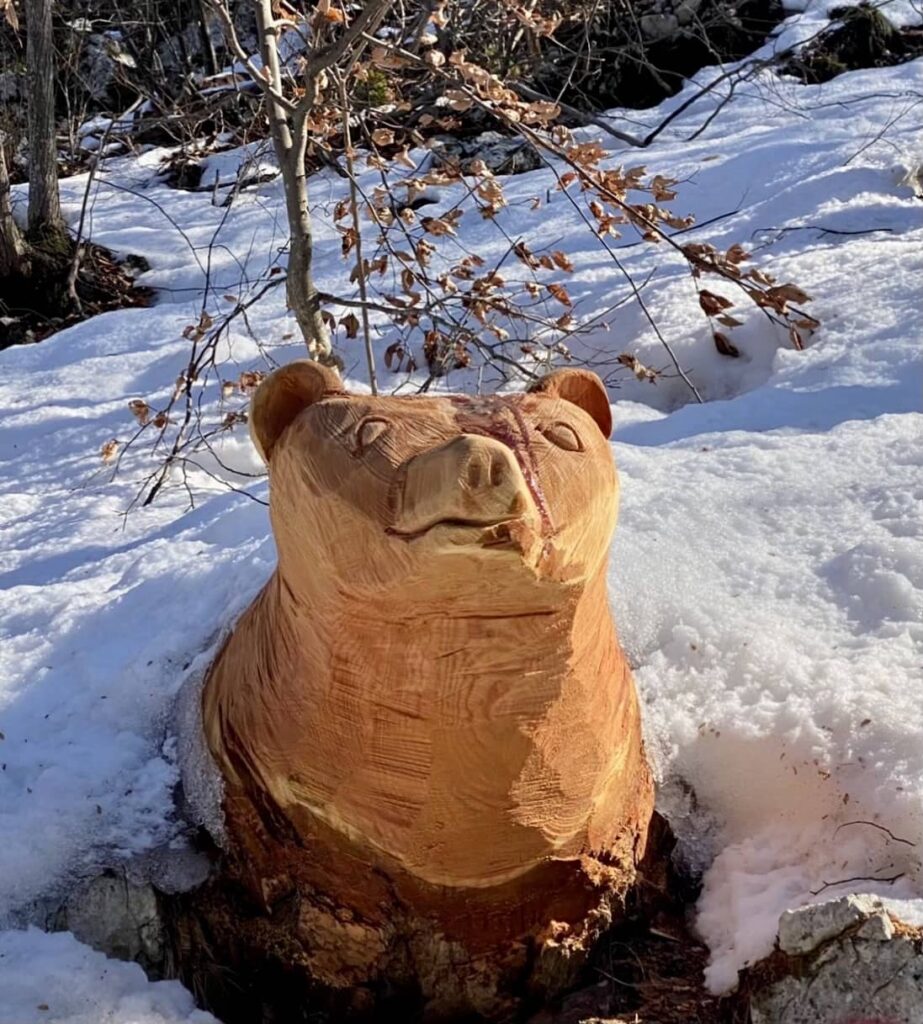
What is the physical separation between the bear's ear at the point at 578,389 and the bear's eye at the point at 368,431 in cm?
38

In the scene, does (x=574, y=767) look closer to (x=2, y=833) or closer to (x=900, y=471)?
(x=2, y=833)

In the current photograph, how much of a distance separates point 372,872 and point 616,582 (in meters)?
0.93

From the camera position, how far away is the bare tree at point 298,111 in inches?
105

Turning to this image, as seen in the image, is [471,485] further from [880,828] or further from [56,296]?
[56,296]

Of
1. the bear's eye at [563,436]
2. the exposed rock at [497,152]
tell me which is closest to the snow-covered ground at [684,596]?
the bear's eye at [563,436]

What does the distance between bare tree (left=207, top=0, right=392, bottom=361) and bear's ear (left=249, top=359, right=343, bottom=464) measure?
1174 mm

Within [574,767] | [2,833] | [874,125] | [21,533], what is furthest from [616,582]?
[874,125]

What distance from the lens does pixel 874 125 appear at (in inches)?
250

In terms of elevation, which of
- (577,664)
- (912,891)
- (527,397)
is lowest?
(912,891)

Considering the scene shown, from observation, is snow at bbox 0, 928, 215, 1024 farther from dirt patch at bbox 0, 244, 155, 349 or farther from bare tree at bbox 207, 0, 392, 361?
dirt patch at bbox 0, 244, 155, 349

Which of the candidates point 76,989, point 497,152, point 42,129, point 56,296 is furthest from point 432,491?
point 497,152

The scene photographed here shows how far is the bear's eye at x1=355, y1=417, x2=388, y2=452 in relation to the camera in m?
1.52

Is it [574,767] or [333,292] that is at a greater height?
[574,767]

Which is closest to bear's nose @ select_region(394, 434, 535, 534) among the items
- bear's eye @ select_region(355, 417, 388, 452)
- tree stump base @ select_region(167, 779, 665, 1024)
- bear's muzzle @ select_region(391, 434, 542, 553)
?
bear's muzzle @ select_region(391, 434, 542, 553)
